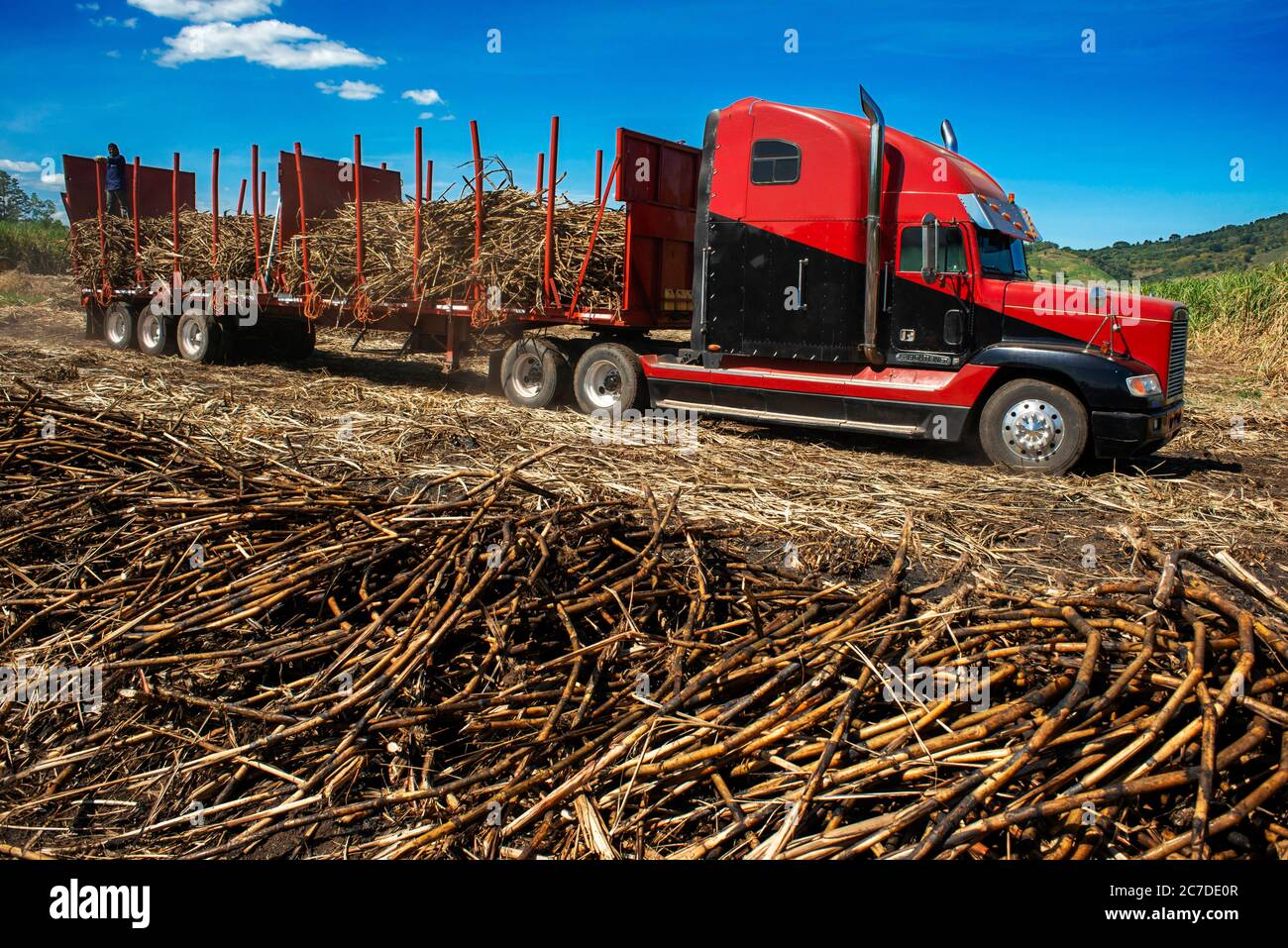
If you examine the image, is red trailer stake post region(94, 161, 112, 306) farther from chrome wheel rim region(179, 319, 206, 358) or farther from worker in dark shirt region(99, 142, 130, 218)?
chrome wheel rim region(179, 319, 206, 358)

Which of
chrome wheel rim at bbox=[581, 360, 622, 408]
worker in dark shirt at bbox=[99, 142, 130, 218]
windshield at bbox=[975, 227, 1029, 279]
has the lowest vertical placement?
chrome wheel rim at bbox=[581, 360, 622, 408]

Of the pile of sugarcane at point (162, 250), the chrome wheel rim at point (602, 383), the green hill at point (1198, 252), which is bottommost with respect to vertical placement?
the chrome wheel rim at point (602, 383)

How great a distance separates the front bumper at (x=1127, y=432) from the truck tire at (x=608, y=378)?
482 centimetres

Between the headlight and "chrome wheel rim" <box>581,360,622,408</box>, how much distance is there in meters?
5.33

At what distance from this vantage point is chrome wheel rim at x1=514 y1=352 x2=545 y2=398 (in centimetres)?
1111

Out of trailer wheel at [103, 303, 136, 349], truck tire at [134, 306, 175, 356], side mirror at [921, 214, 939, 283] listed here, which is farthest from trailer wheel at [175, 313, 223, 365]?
side mirror at [921, 214, 939, 283]

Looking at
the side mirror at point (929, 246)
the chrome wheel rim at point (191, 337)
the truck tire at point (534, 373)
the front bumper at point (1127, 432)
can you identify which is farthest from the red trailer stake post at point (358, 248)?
the front bumper at point (1127, 432)

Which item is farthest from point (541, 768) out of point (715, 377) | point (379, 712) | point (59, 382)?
point (59, 382)

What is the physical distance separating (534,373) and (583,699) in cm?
848

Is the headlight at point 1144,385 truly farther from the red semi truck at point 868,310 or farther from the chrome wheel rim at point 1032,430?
the chrome wheel rim at point 1032,430

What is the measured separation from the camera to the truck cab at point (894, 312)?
26.4 ft

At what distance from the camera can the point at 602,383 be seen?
1062 cm

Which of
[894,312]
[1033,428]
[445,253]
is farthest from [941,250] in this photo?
[445,253]
